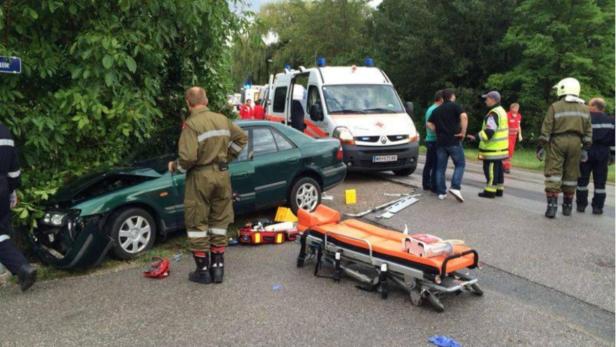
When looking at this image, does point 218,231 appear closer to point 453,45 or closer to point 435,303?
point 435,303

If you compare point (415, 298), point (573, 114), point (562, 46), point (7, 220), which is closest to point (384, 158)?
point (573, 114)

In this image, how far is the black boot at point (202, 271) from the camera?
4914 mm

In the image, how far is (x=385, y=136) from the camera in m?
10.0

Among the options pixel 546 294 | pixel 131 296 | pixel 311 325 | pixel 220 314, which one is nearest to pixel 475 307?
pixel 546 294

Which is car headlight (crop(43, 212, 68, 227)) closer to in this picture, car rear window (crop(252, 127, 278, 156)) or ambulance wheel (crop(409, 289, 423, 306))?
car rear window (crop(252, 127, 278, 156))

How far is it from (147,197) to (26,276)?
141cm

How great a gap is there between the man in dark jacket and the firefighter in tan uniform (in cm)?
574

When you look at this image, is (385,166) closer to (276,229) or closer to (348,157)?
(348,157)

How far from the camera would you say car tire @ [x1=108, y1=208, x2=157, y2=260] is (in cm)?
539

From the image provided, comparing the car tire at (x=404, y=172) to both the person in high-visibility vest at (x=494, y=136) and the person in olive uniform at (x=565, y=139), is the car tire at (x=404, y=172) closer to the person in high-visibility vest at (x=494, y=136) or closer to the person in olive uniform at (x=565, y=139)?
the person in high-visibility vest at (x=494, y=136)

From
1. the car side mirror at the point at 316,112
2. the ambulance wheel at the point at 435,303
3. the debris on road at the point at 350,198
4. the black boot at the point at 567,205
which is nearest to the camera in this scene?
the ambulance wheel at the point at 435,303

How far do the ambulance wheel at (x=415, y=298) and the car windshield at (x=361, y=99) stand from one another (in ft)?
21.4

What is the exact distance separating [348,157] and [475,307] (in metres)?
5.70

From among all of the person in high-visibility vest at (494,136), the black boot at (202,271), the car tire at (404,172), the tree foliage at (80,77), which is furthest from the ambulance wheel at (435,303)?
the car tire at (404,172)
